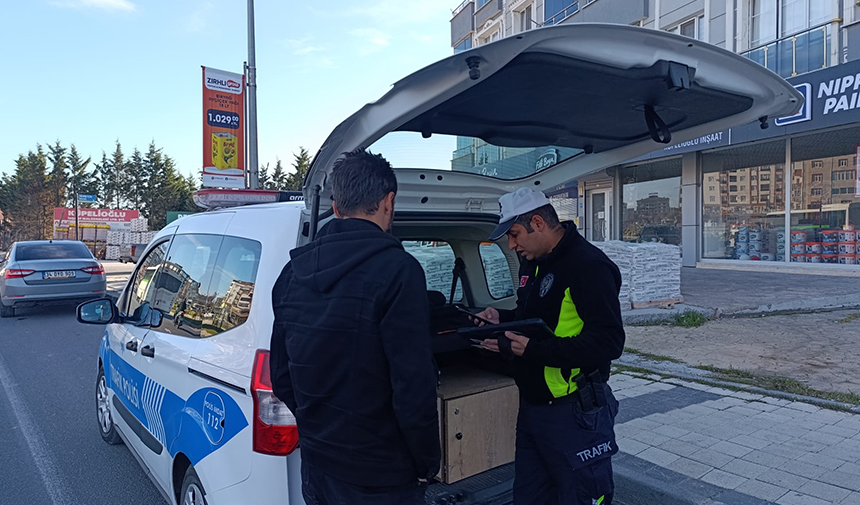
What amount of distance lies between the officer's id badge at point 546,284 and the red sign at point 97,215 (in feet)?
182

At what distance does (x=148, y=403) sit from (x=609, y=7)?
1858cm

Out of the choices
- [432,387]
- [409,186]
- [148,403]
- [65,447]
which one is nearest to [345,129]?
[409,186]

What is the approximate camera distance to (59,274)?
1123 cm

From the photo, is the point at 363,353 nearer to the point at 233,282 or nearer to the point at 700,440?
the point at 233,282

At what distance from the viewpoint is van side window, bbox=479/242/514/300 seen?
3.90 metres

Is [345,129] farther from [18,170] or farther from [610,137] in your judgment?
[18,170]

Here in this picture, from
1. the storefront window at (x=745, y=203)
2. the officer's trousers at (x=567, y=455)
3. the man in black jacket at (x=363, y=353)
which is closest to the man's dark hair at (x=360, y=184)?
the man in black jacket at (x=363, y=353)

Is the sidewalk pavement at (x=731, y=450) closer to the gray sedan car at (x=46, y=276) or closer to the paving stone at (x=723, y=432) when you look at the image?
the paving stone at (x=723, y=432)

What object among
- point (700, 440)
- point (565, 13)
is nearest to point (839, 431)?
point (700, 440)

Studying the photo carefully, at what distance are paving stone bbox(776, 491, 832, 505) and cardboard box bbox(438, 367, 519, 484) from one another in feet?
5.41

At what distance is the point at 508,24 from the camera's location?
23.8 metres

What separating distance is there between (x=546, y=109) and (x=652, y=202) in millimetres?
16159

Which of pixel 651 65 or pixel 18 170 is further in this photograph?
pixel 18 170

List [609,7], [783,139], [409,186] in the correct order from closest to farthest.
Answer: [409,186] < [783,139] < [609,7]
